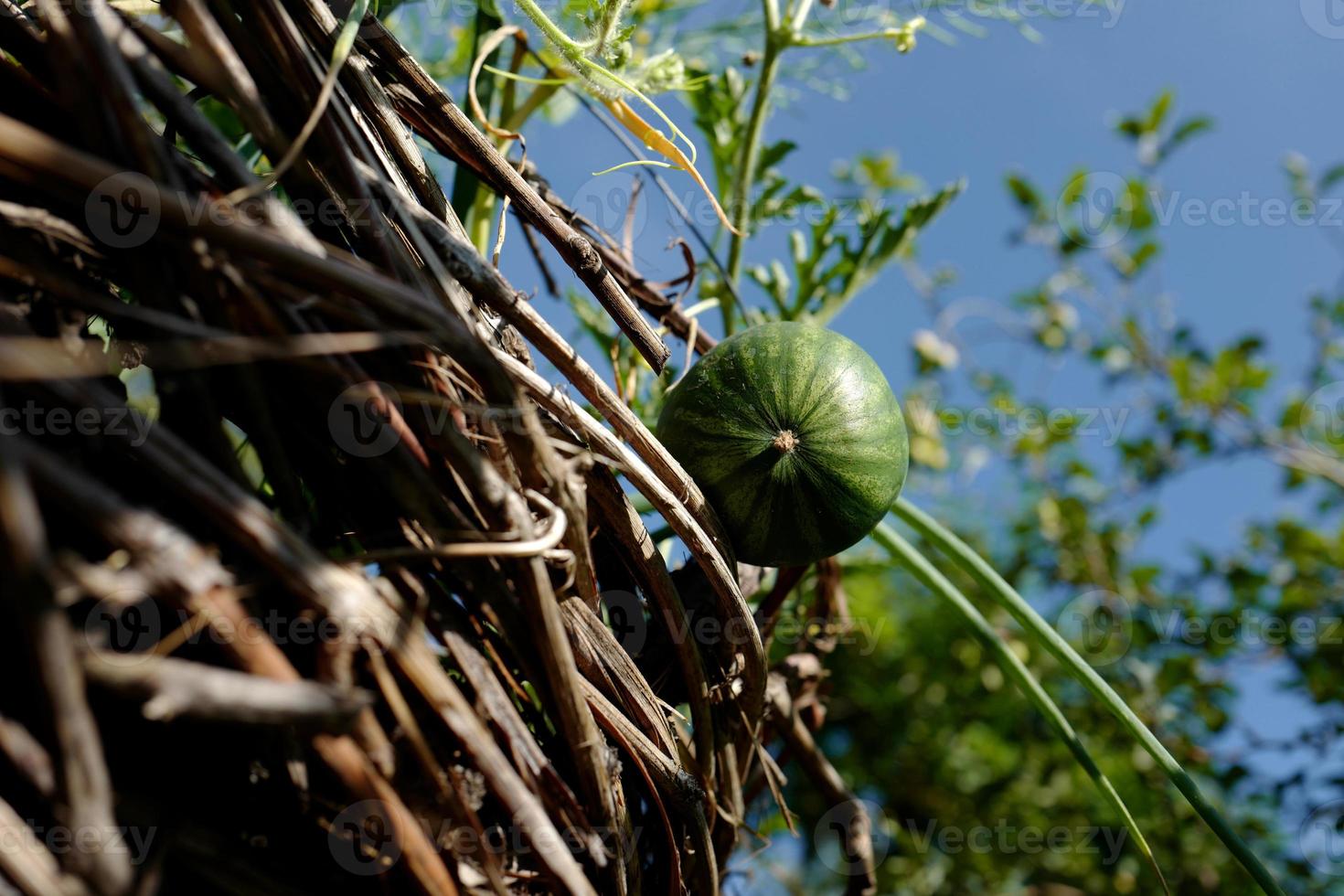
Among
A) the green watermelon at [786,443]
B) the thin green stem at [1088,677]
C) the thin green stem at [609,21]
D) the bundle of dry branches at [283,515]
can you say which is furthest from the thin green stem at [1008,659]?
the thin green stem at [609,21]

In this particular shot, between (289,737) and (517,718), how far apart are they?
5.7 inches

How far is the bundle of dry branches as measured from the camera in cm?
47

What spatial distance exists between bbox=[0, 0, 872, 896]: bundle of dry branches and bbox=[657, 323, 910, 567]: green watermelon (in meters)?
0.13

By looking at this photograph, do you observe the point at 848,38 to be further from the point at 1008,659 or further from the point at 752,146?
the point at 1008,659

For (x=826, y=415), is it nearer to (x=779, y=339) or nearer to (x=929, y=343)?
(x=779, y=339)

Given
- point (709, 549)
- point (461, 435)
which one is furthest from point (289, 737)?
point (709, 549)

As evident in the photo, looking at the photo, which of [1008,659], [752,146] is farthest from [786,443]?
[752,146]

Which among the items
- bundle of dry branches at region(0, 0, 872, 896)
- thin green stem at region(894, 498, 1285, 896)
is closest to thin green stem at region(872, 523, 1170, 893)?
thin green stem at region(894, 498, 1285, 896)

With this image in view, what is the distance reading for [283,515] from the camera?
0.62m

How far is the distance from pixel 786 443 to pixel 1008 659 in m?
0.37

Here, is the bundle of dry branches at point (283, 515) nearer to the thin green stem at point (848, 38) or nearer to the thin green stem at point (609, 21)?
the thin green stem at point (609, 21)

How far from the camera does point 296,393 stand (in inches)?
25.4

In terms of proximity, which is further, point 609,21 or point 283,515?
point 609,21

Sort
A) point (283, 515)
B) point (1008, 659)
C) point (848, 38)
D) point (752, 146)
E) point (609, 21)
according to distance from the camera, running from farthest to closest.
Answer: point (752, 146)
point (848, 38)
point (1008, 659)
point (609, 21)
point (283, 515)
